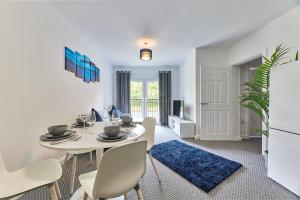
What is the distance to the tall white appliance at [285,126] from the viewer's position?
5.16ft

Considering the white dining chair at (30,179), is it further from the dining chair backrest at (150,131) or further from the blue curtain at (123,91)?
the blue curtain at (123,91)

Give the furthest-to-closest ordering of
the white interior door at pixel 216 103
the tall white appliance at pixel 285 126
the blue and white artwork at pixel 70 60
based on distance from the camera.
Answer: the white interior door at pixel 216 103, the blue and white artwork at pixel 70 60, the tall white appliance at pixel 285 126

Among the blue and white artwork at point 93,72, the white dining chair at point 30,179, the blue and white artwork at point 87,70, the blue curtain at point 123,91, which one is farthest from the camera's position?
the blue curtain at point 123,91

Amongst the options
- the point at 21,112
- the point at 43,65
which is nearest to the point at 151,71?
the point at 43,65

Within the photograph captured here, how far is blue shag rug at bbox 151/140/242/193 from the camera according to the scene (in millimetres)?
1910

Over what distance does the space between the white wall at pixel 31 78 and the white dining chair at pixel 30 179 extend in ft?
1.40

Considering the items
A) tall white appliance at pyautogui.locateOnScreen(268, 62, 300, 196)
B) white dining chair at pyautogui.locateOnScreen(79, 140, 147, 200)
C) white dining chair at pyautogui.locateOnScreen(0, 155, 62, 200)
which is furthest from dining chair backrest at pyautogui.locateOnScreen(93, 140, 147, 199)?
tall white appliance at pyautogui.locateOnScreen(268, 62, 300, 196)

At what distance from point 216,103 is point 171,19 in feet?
7.86

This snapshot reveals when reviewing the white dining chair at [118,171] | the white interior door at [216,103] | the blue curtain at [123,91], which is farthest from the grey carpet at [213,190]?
the blue curtain at [123,91]

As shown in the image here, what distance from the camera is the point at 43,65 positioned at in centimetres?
188

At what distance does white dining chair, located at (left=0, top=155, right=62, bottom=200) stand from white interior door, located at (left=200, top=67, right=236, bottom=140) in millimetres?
3373

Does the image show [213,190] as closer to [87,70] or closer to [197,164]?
[197,164]

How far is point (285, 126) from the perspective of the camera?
5.50 ft

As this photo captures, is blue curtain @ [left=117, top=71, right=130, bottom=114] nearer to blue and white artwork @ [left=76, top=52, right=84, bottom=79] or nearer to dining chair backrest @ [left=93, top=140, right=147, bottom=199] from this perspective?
blue and white artwork @ [left=76, top=52, right=84, bottom=79]
